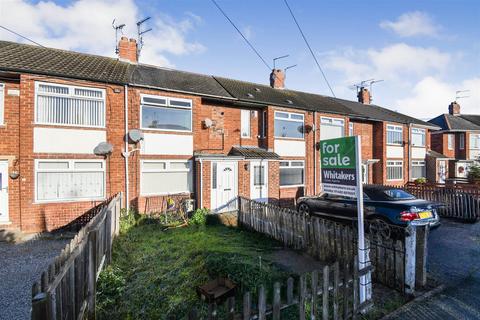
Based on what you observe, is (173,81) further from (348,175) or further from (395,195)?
(348,175)

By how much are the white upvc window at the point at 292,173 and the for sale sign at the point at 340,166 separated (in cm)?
965

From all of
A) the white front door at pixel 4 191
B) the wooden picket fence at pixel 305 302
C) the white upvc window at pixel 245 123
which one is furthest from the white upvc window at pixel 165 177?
the wooden picket fence at pixel 305 302

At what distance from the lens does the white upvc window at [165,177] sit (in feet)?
35.9

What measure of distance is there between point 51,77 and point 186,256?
7.85 meters

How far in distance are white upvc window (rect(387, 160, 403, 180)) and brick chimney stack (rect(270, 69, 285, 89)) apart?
9171mm

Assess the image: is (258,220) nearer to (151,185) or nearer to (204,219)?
(204,219)

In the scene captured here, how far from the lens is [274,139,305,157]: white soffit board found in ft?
47.4

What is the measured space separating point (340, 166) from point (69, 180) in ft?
30.2

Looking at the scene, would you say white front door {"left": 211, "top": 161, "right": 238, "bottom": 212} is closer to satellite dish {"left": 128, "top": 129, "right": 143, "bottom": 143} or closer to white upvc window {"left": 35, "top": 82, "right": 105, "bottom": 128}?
satellite dish {"left": 128, "top": 129, "right": 143, "bottom": 143}

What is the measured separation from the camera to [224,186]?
1198 centimetres

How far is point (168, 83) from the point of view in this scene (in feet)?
39.3

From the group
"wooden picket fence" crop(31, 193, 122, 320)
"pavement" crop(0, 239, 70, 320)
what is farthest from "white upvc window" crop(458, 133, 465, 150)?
"pavement" crop(0, 239, 70, 320)

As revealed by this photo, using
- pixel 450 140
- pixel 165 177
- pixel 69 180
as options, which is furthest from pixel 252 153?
pixel 450 140

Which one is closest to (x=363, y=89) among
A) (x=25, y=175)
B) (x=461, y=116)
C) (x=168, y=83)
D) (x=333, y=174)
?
(x=461, y=116)
